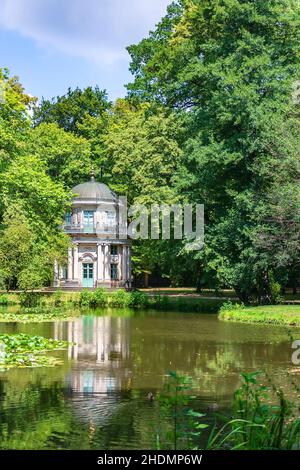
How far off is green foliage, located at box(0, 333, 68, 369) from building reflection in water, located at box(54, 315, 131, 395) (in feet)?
1.68

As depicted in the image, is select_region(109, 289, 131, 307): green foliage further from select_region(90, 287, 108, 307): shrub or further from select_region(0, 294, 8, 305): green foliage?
select_region(0, 294, 8, 305): green foliage

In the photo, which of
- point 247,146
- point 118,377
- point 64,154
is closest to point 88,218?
point 64,154

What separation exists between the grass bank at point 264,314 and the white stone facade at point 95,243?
21.1 meters

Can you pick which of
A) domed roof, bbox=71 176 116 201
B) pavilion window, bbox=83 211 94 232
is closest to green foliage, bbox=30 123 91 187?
domed roof, bbox=71 176 116 201

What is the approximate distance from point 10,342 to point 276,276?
18753 mm

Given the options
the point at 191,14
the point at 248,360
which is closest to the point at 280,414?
the point at 248,360

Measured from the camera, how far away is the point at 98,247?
5134 cm

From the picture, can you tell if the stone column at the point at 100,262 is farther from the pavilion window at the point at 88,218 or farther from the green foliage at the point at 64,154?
the green foliage at the point at 64,154

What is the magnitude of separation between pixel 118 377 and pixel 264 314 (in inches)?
603

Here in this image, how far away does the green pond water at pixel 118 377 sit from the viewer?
28.9 ft

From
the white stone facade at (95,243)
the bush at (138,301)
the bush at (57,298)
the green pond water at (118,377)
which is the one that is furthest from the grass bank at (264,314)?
the white stone facade at (95,243)

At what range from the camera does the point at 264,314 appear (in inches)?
1096
